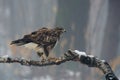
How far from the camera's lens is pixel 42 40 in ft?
6.04

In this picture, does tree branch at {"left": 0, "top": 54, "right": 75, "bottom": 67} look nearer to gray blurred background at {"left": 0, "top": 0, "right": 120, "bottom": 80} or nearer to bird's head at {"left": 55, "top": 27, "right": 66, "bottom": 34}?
gray blurred background at {"left": 0, "top": 0, "right": 120, "bottom": 80}

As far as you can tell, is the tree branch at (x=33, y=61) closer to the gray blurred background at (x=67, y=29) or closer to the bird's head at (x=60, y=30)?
the gray blurred background at (x=67, y=29)

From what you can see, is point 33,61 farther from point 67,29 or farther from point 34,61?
point 67,29

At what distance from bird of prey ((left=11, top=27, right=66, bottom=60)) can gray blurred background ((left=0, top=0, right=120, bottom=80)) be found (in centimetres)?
9

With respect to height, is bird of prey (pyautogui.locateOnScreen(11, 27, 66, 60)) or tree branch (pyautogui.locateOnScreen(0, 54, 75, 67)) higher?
bird of prey (pyautogui.locateOnScreen(11, 27, 66, 60))

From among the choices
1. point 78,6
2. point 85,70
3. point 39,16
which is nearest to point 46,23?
point 39,16

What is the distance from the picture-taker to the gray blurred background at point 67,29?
2.00 meters

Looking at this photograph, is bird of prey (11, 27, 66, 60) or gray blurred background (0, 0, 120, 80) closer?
bird of prey (11, 27, 66, 60)

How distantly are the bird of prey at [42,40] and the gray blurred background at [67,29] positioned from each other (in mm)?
89

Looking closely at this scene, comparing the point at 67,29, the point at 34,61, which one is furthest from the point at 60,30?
the point at 34,61

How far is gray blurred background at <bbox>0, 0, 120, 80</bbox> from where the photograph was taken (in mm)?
1996

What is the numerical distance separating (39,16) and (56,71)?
0.33 meters

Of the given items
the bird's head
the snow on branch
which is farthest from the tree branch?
the bird's head

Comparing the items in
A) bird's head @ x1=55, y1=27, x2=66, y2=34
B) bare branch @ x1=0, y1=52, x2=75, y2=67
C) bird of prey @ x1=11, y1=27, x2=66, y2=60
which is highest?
bird's head @ x1=55, y1=27, x2=66, y2=34
